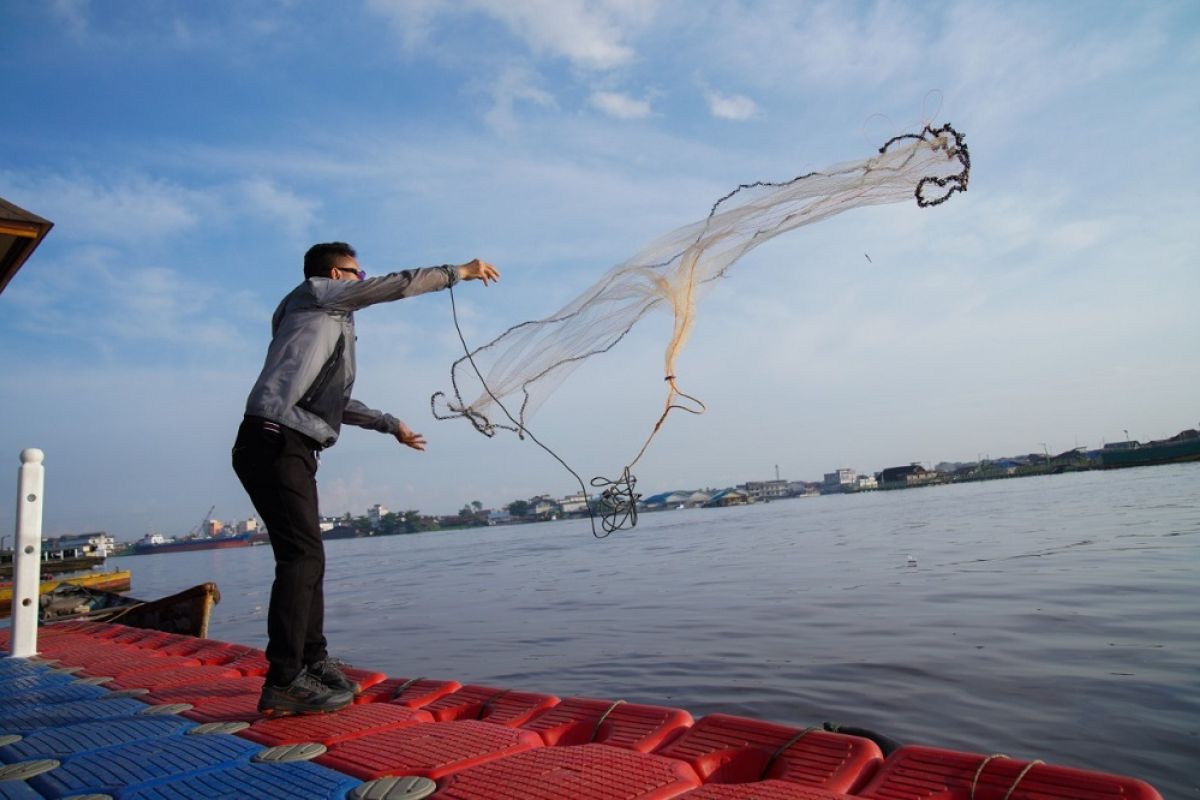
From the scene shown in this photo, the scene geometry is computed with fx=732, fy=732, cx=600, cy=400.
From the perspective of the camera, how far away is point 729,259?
652 centimetres

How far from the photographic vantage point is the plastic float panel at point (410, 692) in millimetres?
4527

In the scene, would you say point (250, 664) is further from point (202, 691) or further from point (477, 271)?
point (477, 271)

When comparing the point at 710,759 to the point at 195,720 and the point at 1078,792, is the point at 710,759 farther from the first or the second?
the point at 195,720

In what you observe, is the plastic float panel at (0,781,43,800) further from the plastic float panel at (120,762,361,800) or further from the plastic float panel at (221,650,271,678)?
the plastic float panel at (221,650,271,678)

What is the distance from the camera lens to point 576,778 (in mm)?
2703

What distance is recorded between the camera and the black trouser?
386 centimetres

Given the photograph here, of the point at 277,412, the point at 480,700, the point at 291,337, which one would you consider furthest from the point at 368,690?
the point at 291,337

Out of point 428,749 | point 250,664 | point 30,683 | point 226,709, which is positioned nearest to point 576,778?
point 428,749

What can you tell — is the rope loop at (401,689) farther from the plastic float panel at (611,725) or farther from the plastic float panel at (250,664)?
the plastic float panel at (250,664)

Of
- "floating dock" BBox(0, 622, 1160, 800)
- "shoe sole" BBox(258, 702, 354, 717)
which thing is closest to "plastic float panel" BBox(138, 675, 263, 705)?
"floating dock" BBox(0, 622, 1160, 800)

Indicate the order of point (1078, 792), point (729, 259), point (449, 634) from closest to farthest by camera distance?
point (1078, 792) → point (729, 259) → point (449, 634)

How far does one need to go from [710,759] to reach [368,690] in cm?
266

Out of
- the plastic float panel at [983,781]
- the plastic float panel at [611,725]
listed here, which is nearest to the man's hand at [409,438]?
the plastic float panel at [611,725]

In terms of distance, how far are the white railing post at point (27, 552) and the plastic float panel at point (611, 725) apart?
5804 mm
